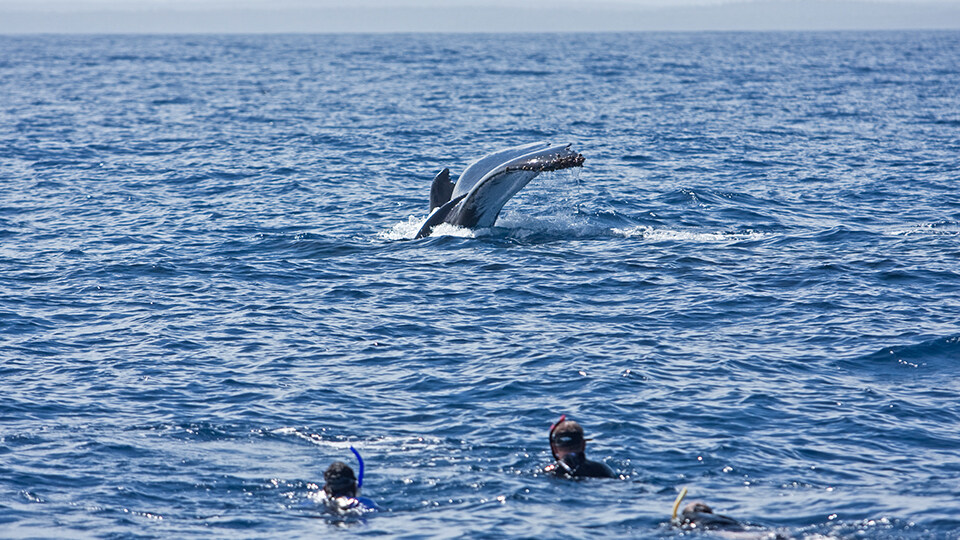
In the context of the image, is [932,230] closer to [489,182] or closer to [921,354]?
[921,354]

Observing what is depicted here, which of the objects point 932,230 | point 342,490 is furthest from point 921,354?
point 342,490

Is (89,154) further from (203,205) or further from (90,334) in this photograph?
(90,334)

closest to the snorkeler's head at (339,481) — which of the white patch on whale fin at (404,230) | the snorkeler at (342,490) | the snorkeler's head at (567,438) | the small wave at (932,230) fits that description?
the snorkeler at (342,490)

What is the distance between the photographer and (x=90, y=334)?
19328 mm

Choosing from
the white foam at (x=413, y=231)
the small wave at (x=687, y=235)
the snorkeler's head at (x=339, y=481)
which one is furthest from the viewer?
the small wave at (x=687, y=235)

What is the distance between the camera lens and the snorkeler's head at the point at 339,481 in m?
12.5

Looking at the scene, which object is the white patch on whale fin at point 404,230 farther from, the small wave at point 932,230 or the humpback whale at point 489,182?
the small wave at point 932,230

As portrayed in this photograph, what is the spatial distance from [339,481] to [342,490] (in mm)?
142

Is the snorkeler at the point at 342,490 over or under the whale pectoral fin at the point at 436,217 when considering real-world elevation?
under

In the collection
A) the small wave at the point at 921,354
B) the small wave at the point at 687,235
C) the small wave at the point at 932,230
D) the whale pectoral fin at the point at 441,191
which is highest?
the whale pectoral fin at the point at 441,191

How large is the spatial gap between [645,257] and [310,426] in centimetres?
1095

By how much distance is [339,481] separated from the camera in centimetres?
1251

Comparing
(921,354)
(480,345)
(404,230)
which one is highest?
(404,230)

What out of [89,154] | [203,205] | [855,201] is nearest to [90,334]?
[203,205]
